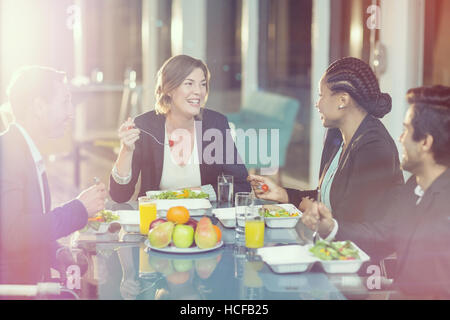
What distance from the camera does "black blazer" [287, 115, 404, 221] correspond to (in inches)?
76.2

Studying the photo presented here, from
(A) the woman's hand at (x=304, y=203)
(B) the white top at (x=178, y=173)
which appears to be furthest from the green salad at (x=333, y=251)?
(B) the white top at (x=178, y=173)

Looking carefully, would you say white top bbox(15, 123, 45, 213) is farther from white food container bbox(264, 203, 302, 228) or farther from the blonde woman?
the blonde woman

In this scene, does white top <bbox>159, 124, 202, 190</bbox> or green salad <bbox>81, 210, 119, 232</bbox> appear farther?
white top <bbox>159, 124, 202, 190</bbox>

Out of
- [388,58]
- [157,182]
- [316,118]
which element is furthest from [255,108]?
[157,182]

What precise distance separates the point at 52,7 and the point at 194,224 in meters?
5.73

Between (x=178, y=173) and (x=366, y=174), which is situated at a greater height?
(x=366, y=174)

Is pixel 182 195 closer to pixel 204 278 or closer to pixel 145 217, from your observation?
pixel 145 217

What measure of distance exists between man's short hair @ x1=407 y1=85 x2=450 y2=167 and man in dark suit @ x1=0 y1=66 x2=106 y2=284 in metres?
0.83

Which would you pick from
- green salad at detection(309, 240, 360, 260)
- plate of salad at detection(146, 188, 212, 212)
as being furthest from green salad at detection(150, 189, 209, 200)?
green salad at detection(309, 240, 360, 260)

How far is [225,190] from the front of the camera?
2.22 metres

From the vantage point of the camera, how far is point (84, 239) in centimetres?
174

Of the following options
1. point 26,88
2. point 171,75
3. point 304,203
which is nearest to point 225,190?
point 304,203

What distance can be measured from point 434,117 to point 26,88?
3.41 feet

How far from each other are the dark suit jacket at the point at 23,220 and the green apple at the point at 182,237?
244 mm
